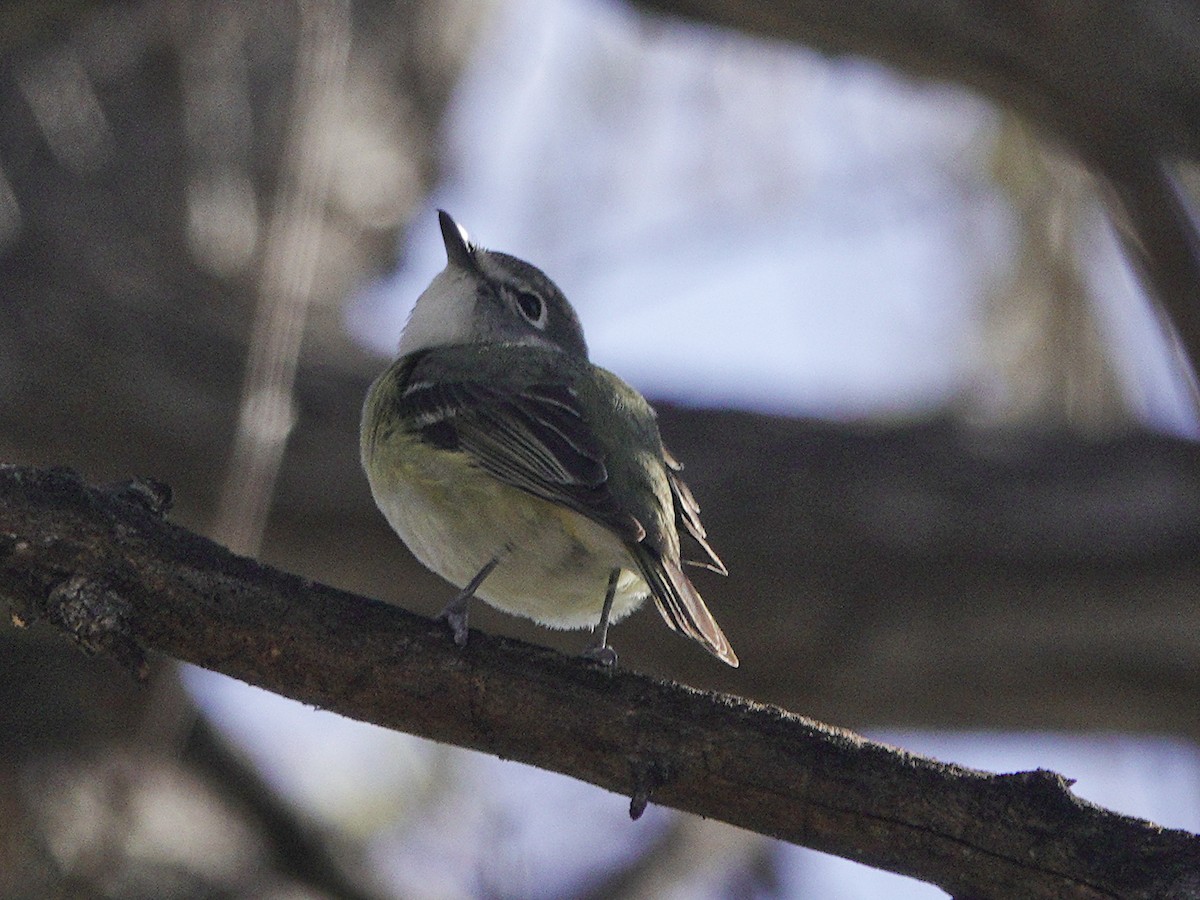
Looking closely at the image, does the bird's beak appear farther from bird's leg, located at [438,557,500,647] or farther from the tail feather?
the tail feather

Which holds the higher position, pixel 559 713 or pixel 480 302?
pixel 480 302

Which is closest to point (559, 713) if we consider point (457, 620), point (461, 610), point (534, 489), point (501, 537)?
point (457, 620)

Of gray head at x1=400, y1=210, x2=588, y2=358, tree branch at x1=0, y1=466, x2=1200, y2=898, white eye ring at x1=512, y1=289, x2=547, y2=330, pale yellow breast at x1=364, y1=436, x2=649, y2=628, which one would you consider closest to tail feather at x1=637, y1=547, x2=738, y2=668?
pale yellow breast at x1=364, y1=436, x2=649, y2=628

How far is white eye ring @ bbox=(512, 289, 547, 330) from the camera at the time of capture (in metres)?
5.96

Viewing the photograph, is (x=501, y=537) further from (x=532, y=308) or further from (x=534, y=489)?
(x=532, y=308)

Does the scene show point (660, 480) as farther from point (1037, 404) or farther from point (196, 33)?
point (196, 33)

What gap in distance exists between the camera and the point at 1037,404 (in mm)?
8289

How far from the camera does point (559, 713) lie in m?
3.34

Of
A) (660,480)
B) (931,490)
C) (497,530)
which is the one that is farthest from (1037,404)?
(497,530)

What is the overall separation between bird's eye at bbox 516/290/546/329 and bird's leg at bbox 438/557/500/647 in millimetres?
1815

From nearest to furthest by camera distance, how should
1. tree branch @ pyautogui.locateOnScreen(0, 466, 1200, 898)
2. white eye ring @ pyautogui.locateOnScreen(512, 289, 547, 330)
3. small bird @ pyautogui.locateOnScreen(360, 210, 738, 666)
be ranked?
1. tree branch @ pyautogui.locateOnScreen(0, 466, 1200, 898)
2. small bird @ pyautogui.locateOnScreen(360, 210, 738, 666)
3. white eye ring @ pyautogui.locateOnScreen(512, 289, 547, 330)

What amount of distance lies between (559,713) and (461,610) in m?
0.55

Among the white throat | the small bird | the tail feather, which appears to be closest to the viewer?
the tail feather

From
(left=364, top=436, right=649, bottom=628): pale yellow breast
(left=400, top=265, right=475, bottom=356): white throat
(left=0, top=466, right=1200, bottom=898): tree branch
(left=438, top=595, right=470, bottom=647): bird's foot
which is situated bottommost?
(left=0, top=466, right=1200, bottom=898): tree branch
